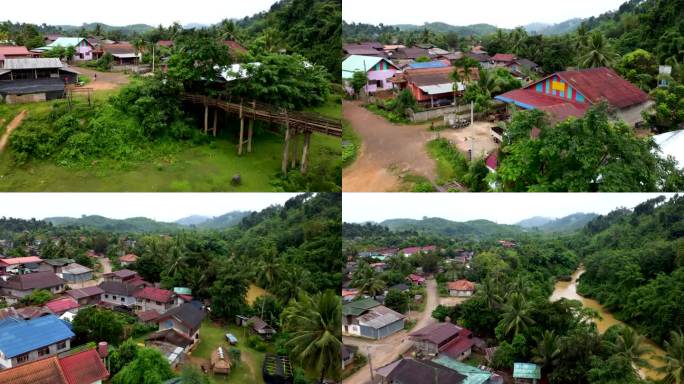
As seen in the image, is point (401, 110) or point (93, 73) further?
point (93, 73)

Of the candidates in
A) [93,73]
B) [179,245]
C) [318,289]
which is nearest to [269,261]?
[318,289]

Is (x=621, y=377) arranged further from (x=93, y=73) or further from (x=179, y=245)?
(x=93, y=73)

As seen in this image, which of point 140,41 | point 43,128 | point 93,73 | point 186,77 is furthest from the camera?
point 140,41

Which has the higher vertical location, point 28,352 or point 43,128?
point 43,128

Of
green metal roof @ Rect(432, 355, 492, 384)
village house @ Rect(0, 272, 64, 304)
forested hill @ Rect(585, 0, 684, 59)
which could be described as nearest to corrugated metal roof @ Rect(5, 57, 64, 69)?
village house @ Rect(0, 272, 64, 304)

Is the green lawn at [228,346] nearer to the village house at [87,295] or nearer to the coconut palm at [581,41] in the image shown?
the village house at [87,295]

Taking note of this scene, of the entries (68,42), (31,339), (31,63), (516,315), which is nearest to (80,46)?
(68,42)

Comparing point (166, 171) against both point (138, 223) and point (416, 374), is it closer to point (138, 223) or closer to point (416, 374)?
point (416, 374)

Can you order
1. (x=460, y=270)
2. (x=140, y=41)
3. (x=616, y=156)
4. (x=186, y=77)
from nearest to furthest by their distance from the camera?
(x=616, y=156) → (x=186, y=77) → (x=460, y=270) → (x=140, y=41)
